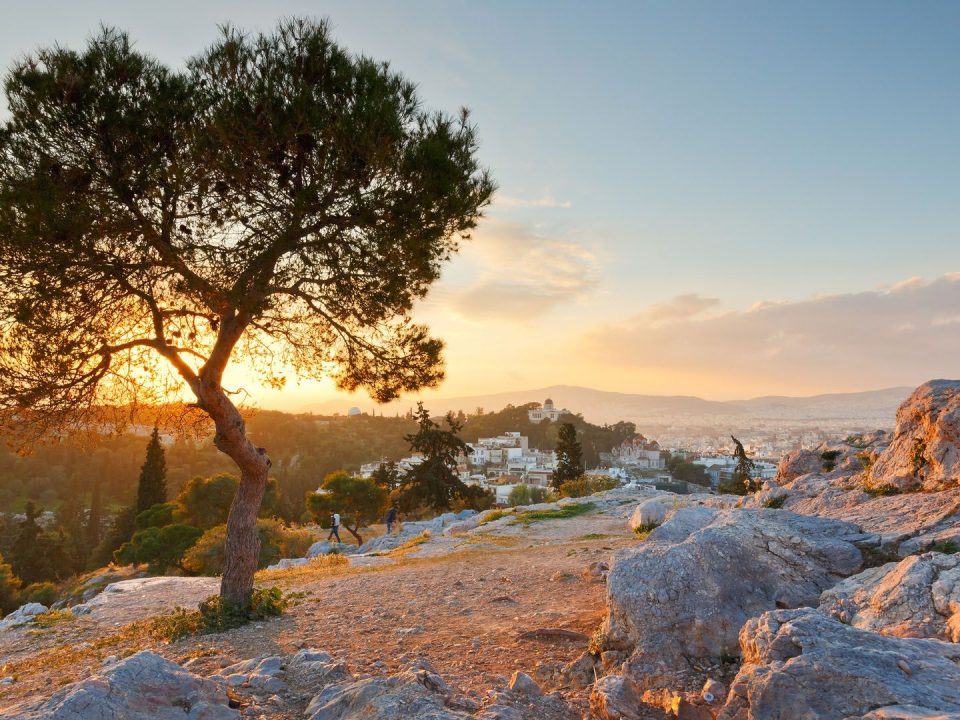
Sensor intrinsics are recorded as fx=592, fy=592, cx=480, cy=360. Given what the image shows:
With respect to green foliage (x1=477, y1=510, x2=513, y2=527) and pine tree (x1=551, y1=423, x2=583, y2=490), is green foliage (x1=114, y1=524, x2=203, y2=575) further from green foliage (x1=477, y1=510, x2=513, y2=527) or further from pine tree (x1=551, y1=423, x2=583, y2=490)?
pine tree (x1=551, y1=423, x2=583, y2=490)

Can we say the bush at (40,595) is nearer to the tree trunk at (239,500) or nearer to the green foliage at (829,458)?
the tree trunk at (239,500)

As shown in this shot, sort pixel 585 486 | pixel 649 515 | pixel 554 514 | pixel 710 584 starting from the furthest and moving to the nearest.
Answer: pixel 585 486 < pixel 554 514 < pixel 649 515 < pixel 710 584

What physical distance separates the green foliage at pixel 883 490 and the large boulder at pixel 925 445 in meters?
0.04

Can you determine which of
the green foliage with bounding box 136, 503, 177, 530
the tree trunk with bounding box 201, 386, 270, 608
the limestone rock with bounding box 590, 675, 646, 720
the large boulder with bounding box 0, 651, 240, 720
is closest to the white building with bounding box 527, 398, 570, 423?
the green foliage with bounding box 136, 503, 177, 530

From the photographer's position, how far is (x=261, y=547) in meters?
26.4

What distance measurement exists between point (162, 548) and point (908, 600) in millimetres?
33767

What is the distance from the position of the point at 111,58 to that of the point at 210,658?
9.28 metres

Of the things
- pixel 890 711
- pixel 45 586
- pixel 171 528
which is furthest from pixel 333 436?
pixel 890 711

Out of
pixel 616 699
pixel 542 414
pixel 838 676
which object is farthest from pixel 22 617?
pixel 542 414

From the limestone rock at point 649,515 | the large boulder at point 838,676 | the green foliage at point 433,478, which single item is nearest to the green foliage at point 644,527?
the limestone rock at point 649,515

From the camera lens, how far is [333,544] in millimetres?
26016

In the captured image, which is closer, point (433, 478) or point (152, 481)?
point (433, 478)

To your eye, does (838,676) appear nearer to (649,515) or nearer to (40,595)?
(649,515)

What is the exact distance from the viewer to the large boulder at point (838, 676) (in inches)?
141
